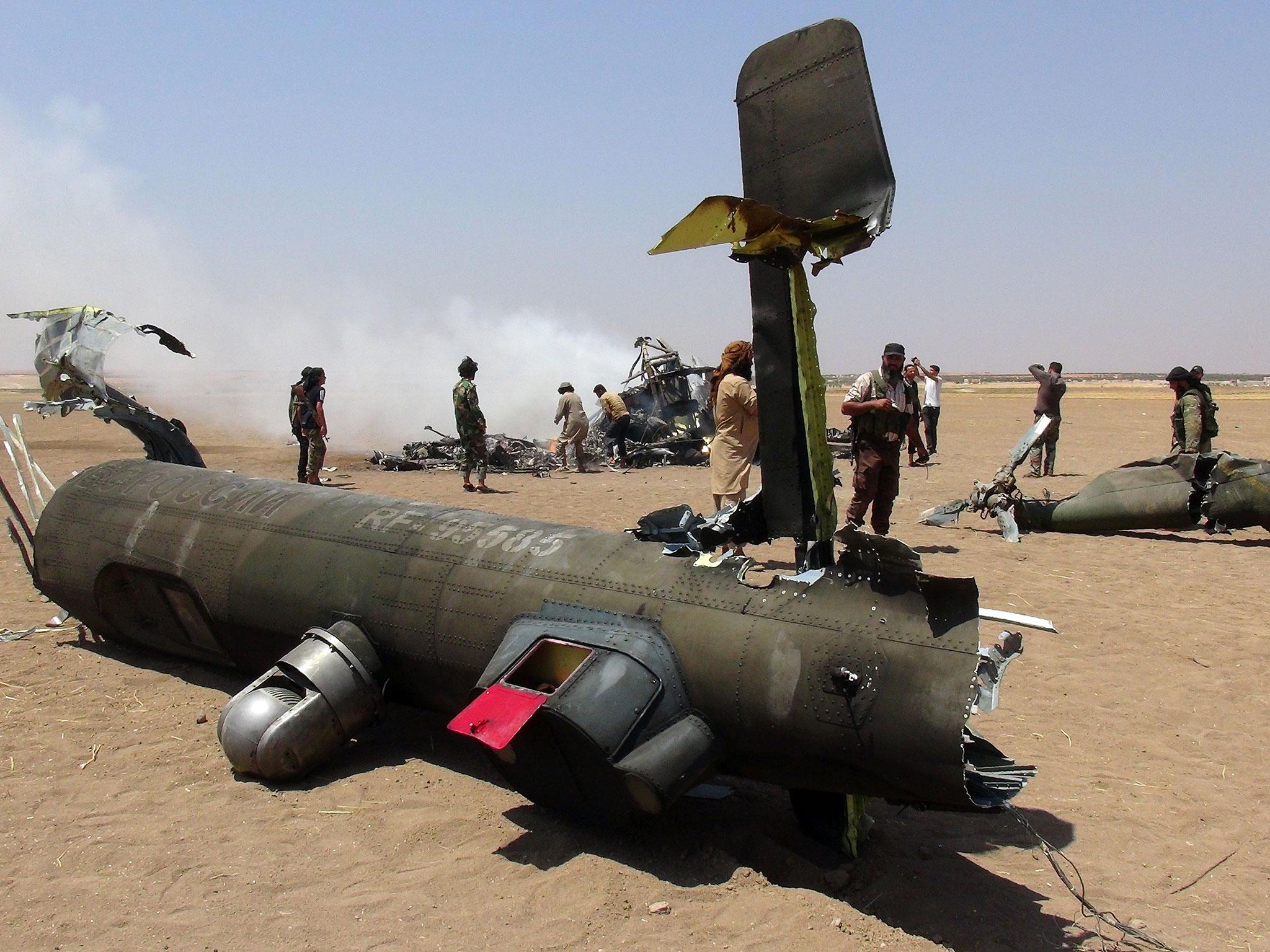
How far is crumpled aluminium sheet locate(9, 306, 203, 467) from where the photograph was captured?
343 inches

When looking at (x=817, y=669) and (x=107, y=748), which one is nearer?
(x=817, y=669)

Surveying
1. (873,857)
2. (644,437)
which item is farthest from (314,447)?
(873,857)

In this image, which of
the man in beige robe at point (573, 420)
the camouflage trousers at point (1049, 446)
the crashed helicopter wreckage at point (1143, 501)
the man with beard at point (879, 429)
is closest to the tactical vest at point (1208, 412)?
the crashed helicopter wreckage at point (1143, 501)

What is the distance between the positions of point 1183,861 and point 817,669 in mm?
2010

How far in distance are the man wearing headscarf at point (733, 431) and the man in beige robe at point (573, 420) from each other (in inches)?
368

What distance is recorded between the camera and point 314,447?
14086mm

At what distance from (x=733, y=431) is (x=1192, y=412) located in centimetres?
780

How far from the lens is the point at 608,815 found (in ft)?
14.5

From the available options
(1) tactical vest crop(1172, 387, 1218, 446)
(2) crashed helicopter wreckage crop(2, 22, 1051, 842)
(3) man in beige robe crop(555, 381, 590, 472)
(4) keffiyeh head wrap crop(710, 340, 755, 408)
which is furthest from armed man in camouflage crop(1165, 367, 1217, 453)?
(2) crashed helicopter wreckage crop(2, 22, 1051, 842)

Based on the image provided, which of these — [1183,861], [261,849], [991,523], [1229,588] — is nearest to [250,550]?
[261,849]

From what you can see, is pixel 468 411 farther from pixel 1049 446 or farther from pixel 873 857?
pixel 873 857

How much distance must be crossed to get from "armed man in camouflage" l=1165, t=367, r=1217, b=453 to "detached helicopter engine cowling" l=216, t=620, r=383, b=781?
36.9ft

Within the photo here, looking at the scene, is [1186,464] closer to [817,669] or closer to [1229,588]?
[1229,588]

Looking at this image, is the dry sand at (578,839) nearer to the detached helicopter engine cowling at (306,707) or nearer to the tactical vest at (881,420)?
the detached helicopter engine cowling at (306,707)
